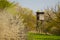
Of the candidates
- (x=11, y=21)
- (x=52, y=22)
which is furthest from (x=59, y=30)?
(x=11, y=21)

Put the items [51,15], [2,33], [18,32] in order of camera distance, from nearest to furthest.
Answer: [2,33] < [18,32] < [51,15]

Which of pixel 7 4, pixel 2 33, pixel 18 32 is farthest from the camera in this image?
pixel 7 4

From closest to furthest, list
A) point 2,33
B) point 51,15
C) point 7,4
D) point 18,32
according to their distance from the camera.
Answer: point 2,33 → point 18,32 → point 7,4 → point 51,15

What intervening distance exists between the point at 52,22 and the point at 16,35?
1654cm

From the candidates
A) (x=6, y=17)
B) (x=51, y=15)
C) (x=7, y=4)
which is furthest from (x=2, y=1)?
(x=6, y=17)

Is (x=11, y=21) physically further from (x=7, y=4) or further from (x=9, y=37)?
(x=7, y=4)

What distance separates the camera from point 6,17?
41.3 feet

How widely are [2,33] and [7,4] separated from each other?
37.3 feet

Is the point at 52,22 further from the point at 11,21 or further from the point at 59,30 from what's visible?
the point at 11,21

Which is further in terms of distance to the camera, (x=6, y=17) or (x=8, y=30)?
(x=6, y=17)

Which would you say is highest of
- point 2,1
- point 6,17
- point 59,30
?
point 2,1

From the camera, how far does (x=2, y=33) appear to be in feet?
37.2

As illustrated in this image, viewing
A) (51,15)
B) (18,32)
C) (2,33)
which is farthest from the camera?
(51,15)

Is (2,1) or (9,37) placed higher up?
(2,1)
